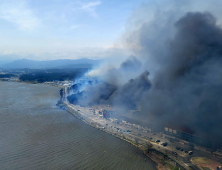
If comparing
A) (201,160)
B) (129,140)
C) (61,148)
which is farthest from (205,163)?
(61,148)

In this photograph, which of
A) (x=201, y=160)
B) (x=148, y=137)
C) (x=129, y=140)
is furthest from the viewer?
(x=148, y=137)

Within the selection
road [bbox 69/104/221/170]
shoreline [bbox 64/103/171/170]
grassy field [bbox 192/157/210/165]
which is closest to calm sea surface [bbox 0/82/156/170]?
shoreline [bbox 64/103/171/170]

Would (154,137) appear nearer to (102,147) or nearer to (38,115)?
(102,147)

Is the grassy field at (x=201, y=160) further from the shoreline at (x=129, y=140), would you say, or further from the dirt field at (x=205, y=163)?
the shoreline at (x=129, y=140)

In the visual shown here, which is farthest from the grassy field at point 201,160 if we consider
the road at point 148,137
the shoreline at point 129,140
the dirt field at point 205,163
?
the shoreline at point 129,140

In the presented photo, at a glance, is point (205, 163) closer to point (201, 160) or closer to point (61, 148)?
point (201, 160)

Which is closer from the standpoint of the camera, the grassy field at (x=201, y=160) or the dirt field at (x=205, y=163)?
the dirt field at (x=205, y=163)
